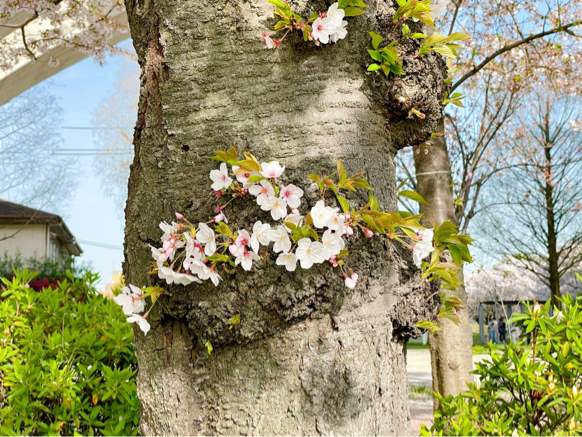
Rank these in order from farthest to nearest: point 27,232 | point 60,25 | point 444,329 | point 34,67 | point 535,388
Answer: point 27,232 → point 34,67 → point 60,25 → point 444,329 → point 535,388

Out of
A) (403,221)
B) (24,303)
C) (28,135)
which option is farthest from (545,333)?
(28,135)

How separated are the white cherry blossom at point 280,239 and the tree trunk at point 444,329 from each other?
7.98 ft

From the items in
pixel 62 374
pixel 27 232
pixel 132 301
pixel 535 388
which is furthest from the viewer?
pixel 27 232

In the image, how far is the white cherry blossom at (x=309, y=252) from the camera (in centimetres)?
114

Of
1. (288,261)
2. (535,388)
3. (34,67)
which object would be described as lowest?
(535,388)

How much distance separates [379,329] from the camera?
1.26 metres

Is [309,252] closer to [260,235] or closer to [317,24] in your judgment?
[260,235]

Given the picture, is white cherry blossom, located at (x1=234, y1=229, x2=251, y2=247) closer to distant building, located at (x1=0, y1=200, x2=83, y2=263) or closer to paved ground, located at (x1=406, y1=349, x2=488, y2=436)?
paved ground, located at (x1=406, y1=349, x2=488, y2=436)

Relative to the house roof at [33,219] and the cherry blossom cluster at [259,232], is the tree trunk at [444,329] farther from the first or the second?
the house roof at [33,219]

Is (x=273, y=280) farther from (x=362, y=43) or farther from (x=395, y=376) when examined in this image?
(x=362, y=43)

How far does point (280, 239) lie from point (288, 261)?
58 millimetres

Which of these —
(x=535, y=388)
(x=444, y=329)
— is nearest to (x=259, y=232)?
(x=535, y=388)

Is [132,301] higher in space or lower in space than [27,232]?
lower

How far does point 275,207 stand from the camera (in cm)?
117
